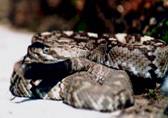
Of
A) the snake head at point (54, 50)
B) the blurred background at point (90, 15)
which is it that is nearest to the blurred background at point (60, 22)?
the blurred background at point (90, 15)

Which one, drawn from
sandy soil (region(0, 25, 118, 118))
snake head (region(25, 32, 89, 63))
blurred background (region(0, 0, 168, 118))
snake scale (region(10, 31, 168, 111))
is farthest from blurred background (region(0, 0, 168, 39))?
sandy soil (region(0, 25, 118, 118))

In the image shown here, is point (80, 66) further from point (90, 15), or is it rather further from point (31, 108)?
point (90, 15)

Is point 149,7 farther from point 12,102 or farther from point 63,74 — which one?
point 12,102

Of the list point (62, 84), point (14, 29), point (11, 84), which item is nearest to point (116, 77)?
point (62, 84)

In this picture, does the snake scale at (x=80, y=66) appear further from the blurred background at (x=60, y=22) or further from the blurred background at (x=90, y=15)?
the blurred background at (x=90, y=15)

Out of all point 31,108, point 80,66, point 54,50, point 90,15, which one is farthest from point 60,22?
point 31,108

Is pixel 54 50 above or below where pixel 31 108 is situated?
above
